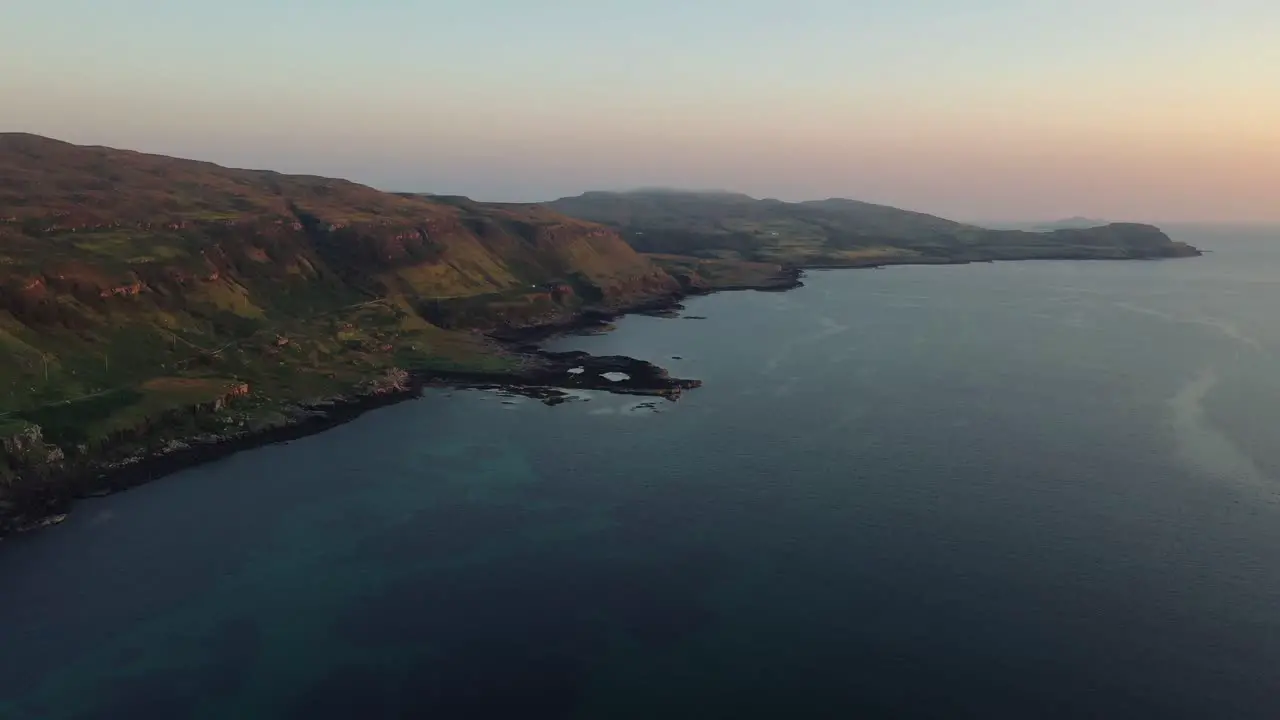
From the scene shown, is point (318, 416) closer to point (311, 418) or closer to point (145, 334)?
point (311, 418)

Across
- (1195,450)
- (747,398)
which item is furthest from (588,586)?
(1195,450)

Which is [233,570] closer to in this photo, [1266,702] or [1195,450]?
[1266,702]

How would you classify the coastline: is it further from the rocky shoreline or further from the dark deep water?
the dark deep water

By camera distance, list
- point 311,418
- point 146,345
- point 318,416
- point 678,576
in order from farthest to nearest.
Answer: point 146,345, point 318,416, point 311,418, point 678,576

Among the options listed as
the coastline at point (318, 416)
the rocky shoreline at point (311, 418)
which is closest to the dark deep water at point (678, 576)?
the coastline at point (318, 416)

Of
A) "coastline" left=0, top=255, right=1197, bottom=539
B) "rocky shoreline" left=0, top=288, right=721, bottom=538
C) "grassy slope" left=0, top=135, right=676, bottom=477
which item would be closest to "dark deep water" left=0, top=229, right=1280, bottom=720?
"coastline" left=0, top=255, right=1197, bottom=539

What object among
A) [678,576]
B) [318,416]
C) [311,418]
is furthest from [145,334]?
[678,576]

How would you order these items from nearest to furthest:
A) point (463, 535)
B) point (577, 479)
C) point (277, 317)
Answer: point (463, 535) < point (577, 479) < point (277, 317)

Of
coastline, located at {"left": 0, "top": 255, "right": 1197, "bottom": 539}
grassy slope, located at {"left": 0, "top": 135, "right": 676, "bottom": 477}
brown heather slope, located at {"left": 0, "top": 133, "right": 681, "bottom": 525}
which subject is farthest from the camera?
grassy slope, located at {"left": 0, "top": 135, "right": 676, "bottom": 477}
